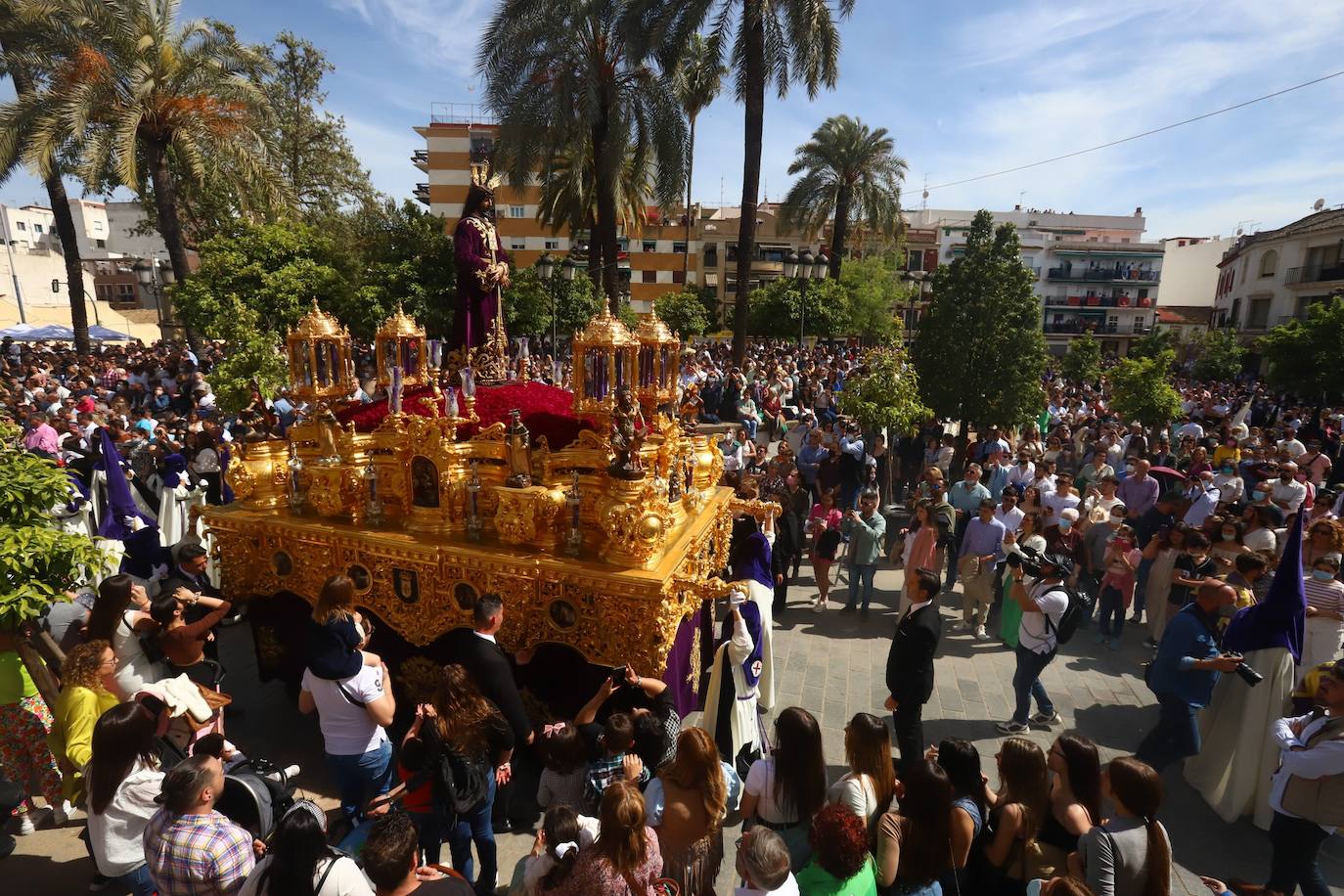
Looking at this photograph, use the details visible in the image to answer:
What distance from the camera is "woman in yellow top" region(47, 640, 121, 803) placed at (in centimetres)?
391

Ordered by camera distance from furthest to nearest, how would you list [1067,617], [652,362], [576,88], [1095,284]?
[1095,284]
[576,88]
[652,362]
[1067,617]

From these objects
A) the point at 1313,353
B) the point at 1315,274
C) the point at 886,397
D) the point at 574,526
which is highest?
the point at 1315,274

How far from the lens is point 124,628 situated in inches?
173

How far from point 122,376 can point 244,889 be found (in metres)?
23.6

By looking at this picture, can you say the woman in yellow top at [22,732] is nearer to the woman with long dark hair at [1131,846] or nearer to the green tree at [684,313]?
the woman with long dark hair at [1131,846]

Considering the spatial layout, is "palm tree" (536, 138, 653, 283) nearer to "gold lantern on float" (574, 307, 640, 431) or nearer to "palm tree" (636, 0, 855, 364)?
"palm tree" (636, 0, 855, 364)

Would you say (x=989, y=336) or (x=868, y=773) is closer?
(x=868, y=773)

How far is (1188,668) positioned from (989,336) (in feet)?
28.0

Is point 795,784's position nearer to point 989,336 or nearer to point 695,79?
point 989,336

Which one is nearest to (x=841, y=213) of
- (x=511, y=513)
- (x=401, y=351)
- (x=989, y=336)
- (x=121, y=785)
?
(x=989, y=336)

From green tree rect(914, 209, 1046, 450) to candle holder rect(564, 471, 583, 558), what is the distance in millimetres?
9693

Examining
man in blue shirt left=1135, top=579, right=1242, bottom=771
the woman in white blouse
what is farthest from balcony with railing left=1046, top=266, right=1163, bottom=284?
the woman in white blouse

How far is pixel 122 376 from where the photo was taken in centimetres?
2036

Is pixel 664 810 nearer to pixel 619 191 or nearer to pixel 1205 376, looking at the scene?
pixel 619 191
